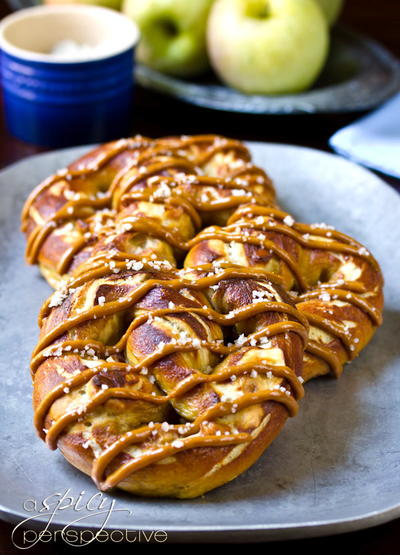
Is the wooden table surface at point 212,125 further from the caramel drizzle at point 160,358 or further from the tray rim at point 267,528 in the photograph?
the tray rim at point 267,528

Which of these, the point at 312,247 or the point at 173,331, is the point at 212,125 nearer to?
the point at 312,247

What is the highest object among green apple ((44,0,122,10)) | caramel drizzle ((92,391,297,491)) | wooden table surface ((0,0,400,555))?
caramel drizzle ((92,391,297,491))

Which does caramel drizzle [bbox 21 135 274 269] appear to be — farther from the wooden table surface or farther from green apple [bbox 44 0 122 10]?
green apple [bbox 44 0 122 10]

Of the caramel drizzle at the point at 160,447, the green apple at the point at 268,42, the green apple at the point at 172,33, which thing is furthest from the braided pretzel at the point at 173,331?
the green apple at the point at 172,33

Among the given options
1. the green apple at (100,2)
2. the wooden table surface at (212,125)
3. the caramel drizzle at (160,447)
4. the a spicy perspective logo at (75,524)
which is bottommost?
the wooden table surface at (212,125)

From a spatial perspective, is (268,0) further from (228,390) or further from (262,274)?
(228,390)

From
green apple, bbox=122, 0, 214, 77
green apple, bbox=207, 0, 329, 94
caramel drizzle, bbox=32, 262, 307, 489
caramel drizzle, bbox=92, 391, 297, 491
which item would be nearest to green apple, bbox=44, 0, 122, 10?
green apple, bbox=122, 0, 214, 77

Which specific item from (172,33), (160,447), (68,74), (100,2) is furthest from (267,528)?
(100,2)
